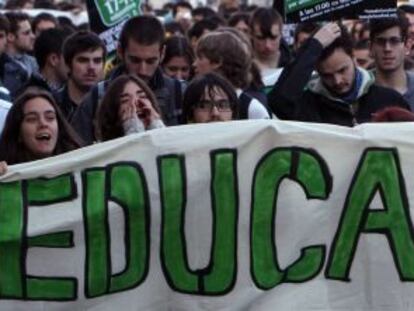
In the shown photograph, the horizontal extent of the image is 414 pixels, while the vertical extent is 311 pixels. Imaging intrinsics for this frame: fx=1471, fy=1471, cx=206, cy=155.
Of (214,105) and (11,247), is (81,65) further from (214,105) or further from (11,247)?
(11,247)

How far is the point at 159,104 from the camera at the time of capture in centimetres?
717

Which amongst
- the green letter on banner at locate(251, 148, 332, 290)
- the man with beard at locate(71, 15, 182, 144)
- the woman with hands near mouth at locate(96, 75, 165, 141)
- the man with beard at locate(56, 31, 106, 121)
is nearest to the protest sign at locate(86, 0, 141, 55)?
the man with beard at locate(56, 31, 106, 121)

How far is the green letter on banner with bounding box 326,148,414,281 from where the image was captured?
5.43 meters

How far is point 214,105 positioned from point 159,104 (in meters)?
0.78

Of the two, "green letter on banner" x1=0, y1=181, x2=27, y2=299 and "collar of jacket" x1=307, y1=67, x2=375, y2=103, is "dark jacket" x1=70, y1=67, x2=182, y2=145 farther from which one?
"green letter on banner" x1=0, y1=181, x2=27, y2=299

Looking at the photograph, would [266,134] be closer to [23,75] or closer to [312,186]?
[312,186]

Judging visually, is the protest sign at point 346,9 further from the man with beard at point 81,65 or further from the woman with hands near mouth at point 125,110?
the woman with hands near mouth at point 125,110

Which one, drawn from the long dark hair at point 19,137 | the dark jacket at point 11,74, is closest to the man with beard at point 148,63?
the long dark hair at point 19,137

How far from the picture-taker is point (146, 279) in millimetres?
5422

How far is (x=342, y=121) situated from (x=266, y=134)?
1584mm

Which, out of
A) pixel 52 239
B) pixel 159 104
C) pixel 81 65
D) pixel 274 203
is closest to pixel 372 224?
pixel 274 203

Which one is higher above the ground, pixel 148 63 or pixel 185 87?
pixel 148 63

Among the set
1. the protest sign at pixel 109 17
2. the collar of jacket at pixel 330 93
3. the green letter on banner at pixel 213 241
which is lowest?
the green letter on banner at pixel 213 241

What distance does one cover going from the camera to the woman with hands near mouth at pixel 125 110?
6316mm
